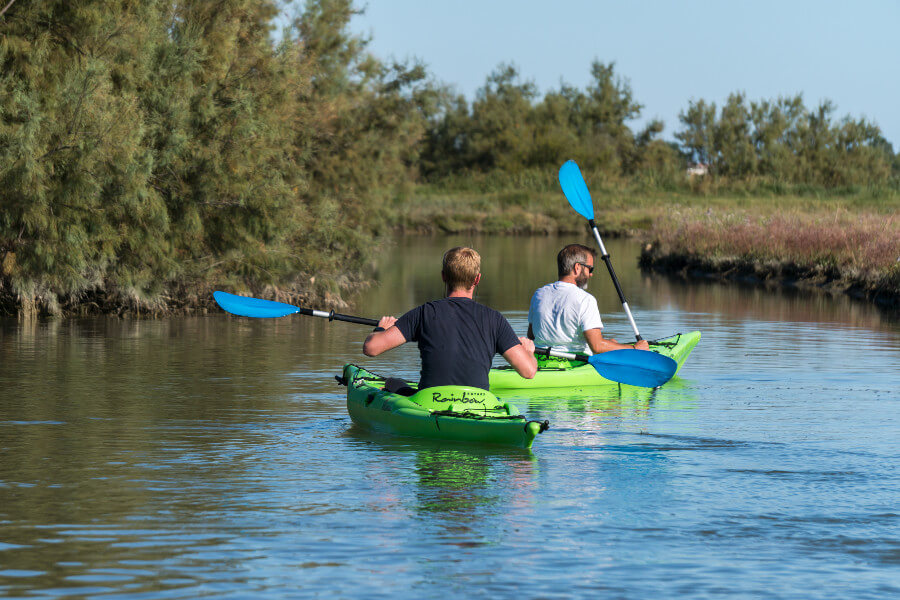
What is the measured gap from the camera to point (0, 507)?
715 centimetres

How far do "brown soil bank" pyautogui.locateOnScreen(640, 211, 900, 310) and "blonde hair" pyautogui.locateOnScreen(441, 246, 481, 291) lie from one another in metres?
15.8

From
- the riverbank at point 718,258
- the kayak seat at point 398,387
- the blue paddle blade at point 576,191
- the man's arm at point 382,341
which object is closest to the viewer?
the man's arm at point 382,341

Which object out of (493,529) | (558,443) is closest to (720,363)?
(558,443)

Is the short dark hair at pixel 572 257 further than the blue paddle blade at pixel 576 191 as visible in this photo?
No

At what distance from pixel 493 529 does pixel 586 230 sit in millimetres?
55062

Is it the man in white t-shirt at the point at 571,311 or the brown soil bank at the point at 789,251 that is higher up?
the brown soil bank at the point at 789,251

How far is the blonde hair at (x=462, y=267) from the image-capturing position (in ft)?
27.6

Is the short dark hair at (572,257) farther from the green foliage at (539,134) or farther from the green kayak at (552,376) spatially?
the green foliage at (539,134)

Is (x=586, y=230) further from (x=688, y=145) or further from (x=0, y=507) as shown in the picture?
(x=0, y=507)

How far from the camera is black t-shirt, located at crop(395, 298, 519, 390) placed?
873 cm

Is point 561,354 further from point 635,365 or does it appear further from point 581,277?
point 581,277

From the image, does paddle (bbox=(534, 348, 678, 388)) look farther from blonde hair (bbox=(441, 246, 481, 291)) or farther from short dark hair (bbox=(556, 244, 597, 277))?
blonde hair (bbox=(441, 246, 481, 291))

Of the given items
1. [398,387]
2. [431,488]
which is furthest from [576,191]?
[431,488]

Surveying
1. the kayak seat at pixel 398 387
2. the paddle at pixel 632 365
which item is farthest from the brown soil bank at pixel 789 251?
the kayak seat at pixel 398 387
